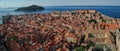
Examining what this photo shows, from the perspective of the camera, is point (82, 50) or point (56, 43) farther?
point (56, 43)

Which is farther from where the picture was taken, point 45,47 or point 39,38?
Result: point 39,38

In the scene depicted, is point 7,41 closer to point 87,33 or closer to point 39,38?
point 39,38

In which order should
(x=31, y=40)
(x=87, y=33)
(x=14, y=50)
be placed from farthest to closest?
(x=87, y=33) < (x=31, y=40) < (x=14, y=50)

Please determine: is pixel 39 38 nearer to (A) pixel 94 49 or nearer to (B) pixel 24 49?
(B) pixel 24 49

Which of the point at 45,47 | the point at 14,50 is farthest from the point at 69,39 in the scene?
the point at 14,50

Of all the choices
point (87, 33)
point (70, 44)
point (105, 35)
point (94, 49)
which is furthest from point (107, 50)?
point (87, 33)

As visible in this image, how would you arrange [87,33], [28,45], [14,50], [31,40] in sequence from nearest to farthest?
1. [14,50]
2. [28,45]
3. [31,40]
4. [87,33]

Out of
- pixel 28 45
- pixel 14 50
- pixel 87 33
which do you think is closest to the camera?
pixel 14 50

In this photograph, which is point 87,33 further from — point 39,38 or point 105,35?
point 39,38

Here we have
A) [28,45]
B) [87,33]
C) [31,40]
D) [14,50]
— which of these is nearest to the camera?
[14,50]
